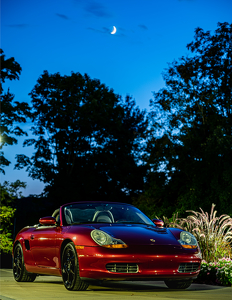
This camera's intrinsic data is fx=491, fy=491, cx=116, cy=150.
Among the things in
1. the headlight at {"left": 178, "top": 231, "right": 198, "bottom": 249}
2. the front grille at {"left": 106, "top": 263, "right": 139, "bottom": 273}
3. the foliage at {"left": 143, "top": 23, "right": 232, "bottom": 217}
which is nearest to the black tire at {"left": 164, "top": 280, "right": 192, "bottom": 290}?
the headlight at {"left": 178, "top": 231, "right": 198, "bottom": 249}

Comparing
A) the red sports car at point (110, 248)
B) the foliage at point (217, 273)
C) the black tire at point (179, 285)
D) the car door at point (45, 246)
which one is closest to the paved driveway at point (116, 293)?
the black tire at point (179, 285)

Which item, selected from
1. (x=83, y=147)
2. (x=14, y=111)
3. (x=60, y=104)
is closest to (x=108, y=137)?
(x=83, y=147)

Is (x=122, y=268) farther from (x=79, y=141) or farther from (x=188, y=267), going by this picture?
(x=79, y=141)

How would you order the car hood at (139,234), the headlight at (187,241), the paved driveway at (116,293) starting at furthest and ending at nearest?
the headlight at (187,241), the car hood at (139,234), the paved driveway at (116,293)

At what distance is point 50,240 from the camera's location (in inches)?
321

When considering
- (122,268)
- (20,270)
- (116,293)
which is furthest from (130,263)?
(20,270)

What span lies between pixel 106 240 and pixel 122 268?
447 mm

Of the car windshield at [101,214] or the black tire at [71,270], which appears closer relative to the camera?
the black tire at [71,270]

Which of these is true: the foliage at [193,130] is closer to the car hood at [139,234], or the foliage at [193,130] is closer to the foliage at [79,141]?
the foliage at [79,141]

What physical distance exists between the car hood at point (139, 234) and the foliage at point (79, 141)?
3487cm

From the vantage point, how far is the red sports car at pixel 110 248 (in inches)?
271

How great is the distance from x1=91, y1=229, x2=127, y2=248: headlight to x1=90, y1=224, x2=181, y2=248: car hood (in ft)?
0.24

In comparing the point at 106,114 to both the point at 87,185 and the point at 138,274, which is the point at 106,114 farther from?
the point at 138,274

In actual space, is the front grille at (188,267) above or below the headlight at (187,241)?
below
